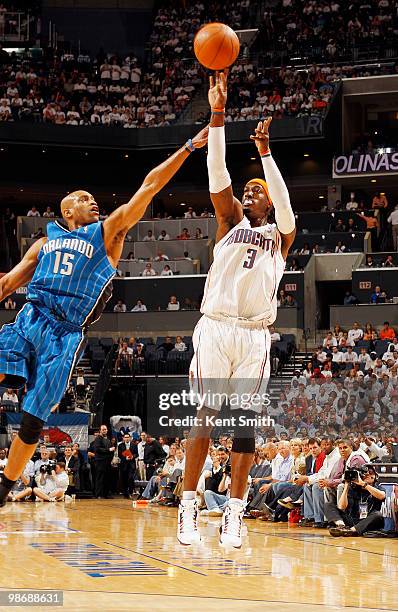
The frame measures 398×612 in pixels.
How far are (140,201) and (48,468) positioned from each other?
1633cm

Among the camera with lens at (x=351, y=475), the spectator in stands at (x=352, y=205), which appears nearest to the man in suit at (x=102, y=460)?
the camera with lens at (x=351, y=475)

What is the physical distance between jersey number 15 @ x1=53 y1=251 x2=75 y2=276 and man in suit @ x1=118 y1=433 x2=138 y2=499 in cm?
1763

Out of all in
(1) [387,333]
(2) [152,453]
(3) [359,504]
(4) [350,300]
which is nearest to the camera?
(3) [359,504]

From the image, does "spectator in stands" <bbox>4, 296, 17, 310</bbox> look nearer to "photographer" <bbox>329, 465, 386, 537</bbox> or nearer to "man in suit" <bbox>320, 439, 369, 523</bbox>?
"man in suit" <bbox>320, 439, 369, 523</bbox>

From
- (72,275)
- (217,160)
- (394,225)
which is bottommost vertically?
(72,275)

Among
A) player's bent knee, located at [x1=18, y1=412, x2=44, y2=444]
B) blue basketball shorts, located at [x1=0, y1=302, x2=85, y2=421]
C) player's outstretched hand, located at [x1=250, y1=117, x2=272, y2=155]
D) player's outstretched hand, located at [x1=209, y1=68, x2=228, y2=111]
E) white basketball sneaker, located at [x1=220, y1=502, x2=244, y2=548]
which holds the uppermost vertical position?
player's outstretched hand, located at [x1=209, y1=68, x2=228, y2=111]

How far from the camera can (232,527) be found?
637 centimetres

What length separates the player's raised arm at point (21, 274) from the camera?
625 centimetres

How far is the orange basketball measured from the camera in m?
6.21

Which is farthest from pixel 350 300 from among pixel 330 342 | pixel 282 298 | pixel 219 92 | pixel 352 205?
pixel 219 92

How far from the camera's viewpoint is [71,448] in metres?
22.2

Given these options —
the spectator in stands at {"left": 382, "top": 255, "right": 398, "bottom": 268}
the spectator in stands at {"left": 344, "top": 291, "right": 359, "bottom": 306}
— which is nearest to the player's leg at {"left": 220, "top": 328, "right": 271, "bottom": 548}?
the spectator in stands at {"left": 344, "top": 291, "right": 359, "bottom": 306}

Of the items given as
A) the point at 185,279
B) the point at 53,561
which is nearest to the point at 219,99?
the point at 53,561

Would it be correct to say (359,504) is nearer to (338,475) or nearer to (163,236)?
(338,475)
